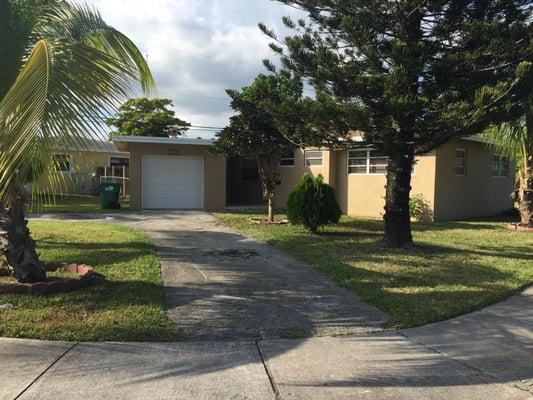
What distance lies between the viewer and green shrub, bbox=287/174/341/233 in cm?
1302

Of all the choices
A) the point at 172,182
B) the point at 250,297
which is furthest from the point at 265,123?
the point at 250,297

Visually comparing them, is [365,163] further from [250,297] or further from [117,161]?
[117,161]

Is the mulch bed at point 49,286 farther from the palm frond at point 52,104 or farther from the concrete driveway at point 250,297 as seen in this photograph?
the palm frond at point 52,104

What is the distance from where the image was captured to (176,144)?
64.5ft

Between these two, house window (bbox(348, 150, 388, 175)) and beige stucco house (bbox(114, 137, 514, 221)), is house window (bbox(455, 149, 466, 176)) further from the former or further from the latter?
house window (bbox(348, 150, 388, 175))

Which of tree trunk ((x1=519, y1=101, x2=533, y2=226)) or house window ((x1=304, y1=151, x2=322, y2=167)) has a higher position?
house window ((x1=304, y1=151, x2=322, y2=167))

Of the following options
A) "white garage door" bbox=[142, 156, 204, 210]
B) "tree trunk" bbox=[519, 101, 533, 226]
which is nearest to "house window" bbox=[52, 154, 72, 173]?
"tree trunk" bbox=[519, 101, 533, 226]

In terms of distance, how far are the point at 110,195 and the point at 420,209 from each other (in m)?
11.0

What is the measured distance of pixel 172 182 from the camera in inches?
784

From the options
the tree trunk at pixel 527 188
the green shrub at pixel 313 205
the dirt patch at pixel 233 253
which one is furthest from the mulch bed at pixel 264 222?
the tree trunk at pixel 527 188

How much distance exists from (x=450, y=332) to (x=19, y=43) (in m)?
6.21

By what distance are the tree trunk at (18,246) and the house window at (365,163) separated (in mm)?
12770

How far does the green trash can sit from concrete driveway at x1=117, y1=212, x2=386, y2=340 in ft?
29.6

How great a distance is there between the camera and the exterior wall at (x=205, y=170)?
19.4 meters
